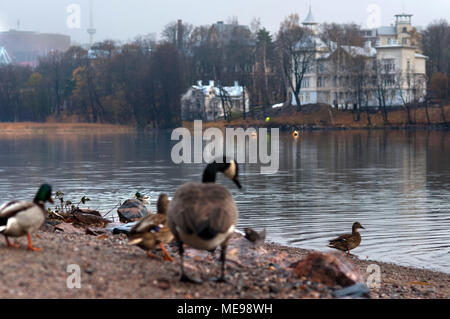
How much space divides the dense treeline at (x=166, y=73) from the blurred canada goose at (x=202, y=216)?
11070 cm

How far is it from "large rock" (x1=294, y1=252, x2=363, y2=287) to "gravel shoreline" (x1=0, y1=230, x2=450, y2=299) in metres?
0.19

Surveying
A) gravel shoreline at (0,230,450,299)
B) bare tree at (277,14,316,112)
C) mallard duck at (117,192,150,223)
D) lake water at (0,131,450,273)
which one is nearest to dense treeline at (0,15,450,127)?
bare tree at (277,14,316,112)

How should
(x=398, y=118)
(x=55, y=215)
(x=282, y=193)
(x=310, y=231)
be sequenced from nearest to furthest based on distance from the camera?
(x=55, y=215) < (x=310, y=231) < (x=282, y=193) < (x=398, y=118)

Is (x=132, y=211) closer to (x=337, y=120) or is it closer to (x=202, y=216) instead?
(x=202, y=216)

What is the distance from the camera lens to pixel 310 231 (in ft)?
67.6

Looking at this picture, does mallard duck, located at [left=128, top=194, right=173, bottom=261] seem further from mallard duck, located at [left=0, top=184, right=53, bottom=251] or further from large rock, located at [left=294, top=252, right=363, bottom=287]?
large rock, located at [left=294, top=252, right=363, bottom=287]

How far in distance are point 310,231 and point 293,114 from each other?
100 meters

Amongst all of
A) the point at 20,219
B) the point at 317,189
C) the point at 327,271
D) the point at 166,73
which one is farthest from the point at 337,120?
the point at 20,219

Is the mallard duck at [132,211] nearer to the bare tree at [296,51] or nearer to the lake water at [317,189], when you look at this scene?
the lake water at [317,189]

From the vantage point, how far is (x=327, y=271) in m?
10.2

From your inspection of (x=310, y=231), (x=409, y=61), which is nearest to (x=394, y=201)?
(x=310, y=231)

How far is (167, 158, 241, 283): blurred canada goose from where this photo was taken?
8.58m

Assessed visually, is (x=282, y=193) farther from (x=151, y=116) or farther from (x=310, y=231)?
(x=151, y=116)

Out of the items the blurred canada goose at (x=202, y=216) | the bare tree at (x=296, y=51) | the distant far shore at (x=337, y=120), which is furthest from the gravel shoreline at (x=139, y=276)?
the bare tree at (x=296, y=51)
